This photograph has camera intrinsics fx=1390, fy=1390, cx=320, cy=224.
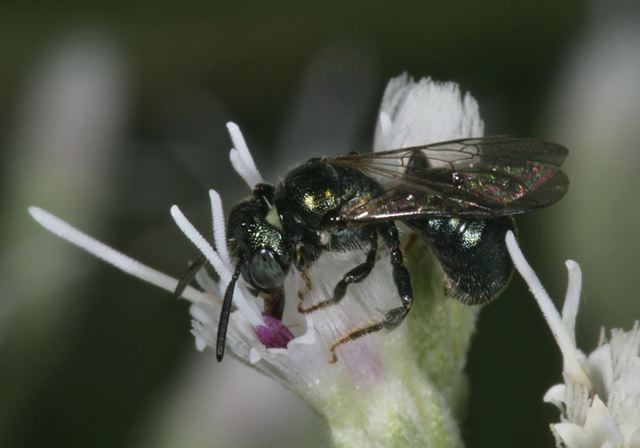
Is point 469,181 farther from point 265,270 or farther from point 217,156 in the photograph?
point 217,156

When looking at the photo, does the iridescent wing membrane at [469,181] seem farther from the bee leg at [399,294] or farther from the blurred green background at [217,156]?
the blurred green background at [217,156]

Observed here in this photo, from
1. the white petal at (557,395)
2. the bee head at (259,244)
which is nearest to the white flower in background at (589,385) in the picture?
the white petal at (557,395)

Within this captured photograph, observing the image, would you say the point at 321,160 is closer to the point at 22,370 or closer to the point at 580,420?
the point at 580,420

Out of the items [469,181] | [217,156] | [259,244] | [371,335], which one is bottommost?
[217,156]

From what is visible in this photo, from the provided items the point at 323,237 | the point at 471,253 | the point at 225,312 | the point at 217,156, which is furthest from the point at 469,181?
the point at 217,156

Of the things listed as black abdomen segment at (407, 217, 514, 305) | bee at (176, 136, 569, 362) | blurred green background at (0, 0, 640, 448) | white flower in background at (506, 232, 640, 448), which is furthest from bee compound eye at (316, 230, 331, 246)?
blurred green background at (0, 0, 640, 448)

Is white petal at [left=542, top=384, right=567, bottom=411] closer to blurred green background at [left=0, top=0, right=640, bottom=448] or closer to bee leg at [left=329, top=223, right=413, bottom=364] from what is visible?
bee leg at [left=329, top=223, right=413, bottom=364]
